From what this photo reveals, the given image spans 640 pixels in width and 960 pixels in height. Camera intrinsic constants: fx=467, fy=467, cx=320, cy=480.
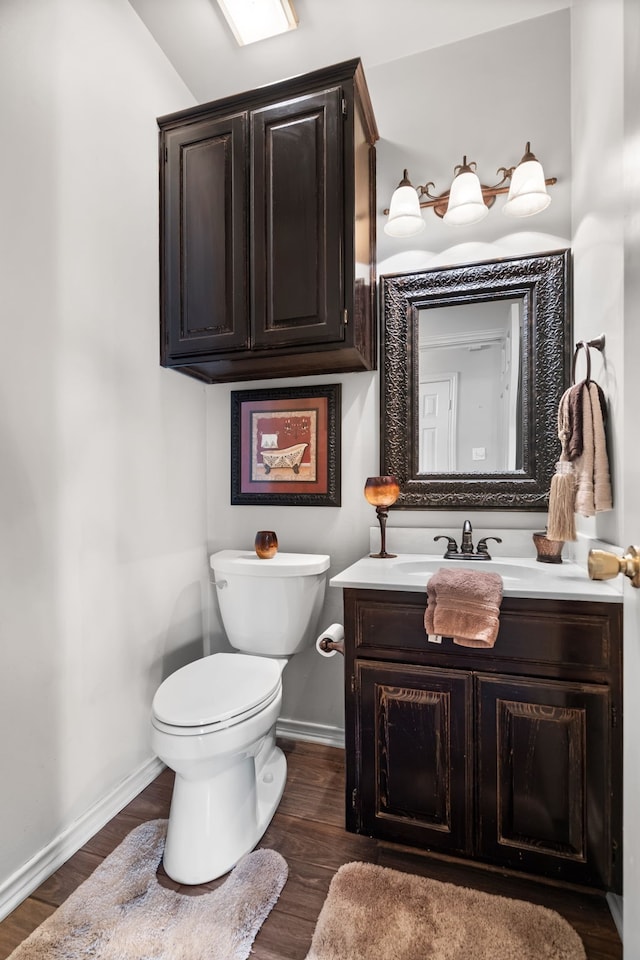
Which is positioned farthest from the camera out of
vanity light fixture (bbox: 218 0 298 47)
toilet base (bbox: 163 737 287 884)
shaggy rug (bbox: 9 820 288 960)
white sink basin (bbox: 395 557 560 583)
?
vanity light fixture (bbox: 218 0 298 47)

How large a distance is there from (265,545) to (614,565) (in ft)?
4.28

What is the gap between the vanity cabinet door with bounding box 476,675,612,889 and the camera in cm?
119

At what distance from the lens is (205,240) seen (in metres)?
1.79

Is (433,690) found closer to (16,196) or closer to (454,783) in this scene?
(454,783)


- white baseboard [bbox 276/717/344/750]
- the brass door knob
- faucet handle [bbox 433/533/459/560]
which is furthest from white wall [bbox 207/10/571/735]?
the brass door knob

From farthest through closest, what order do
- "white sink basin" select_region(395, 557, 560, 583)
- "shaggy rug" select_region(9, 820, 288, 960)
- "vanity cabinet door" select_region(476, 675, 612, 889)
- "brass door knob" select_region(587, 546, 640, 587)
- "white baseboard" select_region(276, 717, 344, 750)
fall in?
"white baseboard" select_region(276, 717, 344, 750) < "white sink basin" select_region(395, 557, 560, 583) < "vanity cabinet door" select_region(476, 675, 612, 889) < "shaggy rug" select_region(9, 820, 288, 960) < "brass door knob" select_region(587, 546, 640, 587)

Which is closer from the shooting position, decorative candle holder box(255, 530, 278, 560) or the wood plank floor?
the wood plank floor

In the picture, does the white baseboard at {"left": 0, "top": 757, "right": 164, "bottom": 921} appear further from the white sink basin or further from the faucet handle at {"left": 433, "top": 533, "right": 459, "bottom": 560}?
the faucet handle at {"left": 433, "top": 533, "right": 459, "bottom": 560}

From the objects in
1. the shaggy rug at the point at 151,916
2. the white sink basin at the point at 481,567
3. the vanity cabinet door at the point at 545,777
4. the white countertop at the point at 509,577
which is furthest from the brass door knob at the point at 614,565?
the shaggy rug at the point at 151,916

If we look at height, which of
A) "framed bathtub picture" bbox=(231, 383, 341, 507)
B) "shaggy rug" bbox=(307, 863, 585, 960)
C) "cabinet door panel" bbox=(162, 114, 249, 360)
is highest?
"cabinet door panel" bbox=(162, 114, 249, 360)

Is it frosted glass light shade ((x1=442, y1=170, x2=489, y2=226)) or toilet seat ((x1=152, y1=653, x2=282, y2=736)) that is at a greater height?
frosted glass light shade ((x1=442, y1=170, x2=489, y2=226))

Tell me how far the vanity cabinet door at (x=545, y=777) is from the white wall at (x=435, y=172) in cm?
66

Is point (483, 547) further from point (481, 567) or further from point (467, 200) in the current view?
point (467, 200)

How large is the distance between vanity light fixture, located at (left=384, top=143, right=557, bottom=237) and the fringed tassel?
0.92 m
